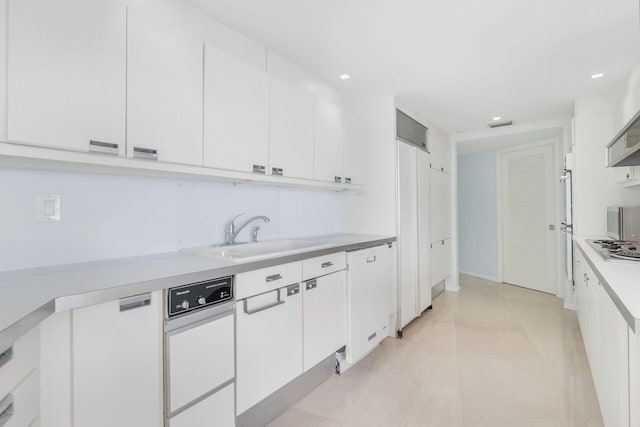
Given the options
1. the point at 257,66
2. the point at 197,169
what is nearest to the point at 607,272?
the point at 197,169

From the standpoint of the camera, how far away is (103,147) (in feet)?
4.08

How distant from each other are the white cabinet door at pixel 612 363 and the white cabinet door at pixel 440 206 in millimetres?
2094

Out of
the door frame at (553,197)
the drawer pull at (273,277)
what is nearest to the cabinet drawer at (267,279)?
the drawer pull at (273,277)

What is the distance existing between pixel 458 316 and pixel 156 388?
310 centimetres

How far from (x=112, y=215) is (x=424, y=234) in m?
2.88

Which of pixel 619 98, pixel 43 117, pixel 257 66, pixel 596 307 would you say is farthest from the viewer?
pixel 619 98

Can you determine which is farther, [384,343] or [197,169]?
[384,343]

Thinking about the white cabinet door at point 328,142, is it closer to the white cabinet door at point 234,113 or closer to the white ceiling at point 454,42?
the white ceiling at point 454,42

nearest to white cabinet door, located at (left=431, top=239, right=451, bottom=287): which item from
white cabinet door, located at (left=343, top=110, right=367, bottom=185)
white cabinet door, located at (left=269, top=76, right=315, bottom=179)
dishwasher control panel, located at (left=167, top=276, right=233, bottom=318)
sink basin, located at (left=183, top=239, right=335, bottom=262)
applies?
white cabinet door, located at (left=343, top=110, right=367, bottom=185)

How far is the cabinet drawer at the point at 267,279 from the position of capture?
1.44 metres

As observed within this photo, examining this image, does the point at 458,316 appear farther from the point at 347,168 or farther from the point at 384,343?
the point at 347,168

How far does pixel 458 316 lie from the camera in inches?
129

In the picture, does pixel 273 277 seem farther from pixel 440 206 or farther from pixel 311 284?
pixel 440 206

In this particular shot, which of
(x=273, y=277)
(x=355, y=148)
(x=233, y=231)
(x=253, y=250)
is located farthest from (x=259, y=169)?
(x=355, y=148)
